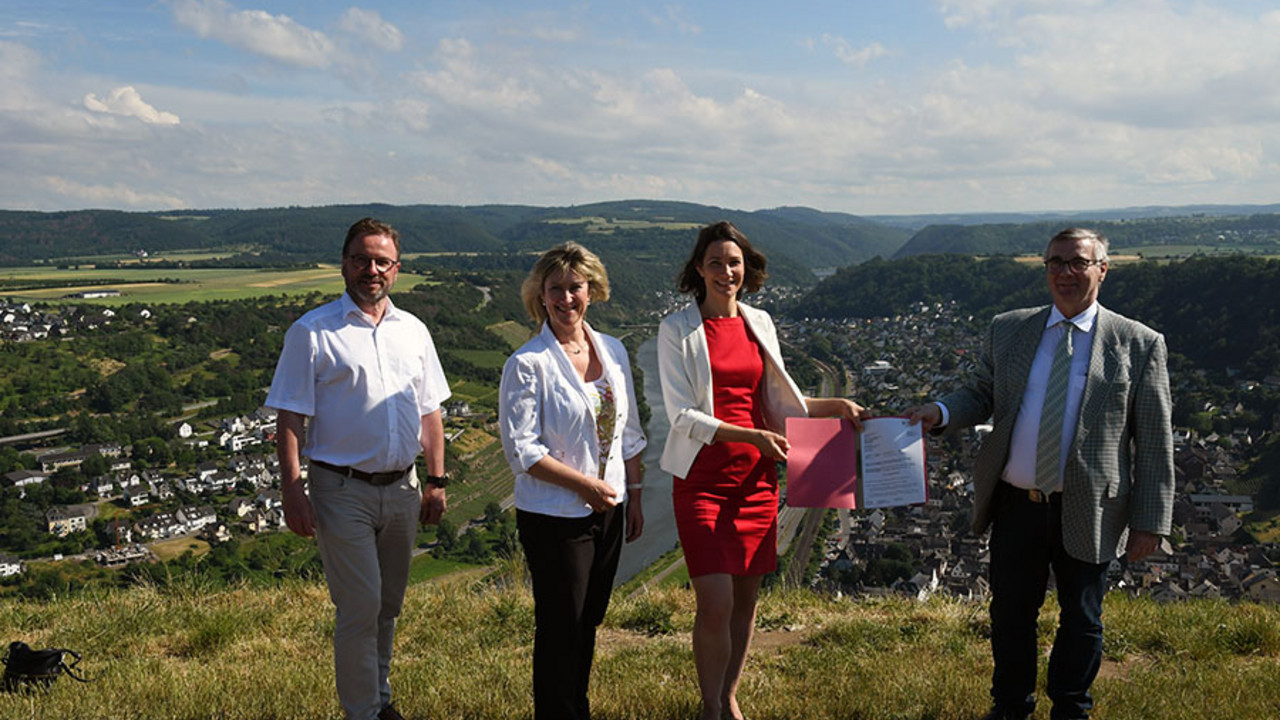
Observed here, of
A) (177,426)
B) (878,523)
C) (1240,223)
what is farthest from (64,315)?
(1240,223)

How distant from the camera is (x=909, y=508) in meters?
21.5

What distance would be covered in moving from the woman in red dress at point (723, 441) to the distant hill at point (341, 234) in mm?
97925

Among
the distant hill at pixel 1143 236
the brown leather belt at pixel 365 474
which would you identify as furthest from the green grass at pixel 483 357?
the distant hill at pixel 1143 236

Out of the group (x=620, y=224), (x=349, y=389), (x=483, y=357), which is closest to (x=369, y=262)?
(x=349, y=389)

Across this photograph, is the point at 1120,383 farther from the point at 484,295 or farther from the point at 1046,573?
the point at 484,295

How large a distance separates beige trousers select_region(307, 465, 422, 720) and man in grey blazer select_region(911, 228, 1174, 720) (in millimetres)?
2289

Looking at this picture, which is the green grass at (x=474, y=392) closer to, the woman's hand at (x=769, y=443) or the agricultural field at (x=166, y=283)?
the agricultural field at (x=166, y=283)

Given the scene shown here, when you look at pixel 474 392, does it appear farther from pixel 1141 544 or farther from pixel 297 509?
pixel 1141 544

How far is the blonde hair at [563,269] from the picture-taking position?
2861 millimetres

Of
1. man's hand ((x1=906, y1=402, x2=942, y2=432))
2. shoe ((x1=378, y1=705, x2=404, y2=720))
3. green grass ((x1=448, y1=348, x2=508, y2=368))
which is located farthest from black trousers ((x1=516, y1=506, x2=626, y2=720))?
green grass ((x1=448, y1=348, x2=508, y2=368))

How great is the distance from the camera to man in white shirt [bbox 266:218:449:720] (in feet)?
9.22

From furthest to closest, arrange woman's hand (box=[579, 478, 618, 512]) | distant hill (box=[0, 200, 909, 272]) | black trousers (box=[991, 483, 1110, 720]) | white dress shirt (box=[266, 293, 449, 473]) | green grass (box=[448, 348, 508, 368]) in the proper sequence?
1. distant hill (box=[0, 200, 909, 272])
2. green grass (box=[448, 348, 508, 368])
3. black trousers (box=[991, 483, 1110, 720])
4. white dress shirt (box=[266, 293, 449, 473])
5. woman's hand (box=[579, 478, 618, 512])

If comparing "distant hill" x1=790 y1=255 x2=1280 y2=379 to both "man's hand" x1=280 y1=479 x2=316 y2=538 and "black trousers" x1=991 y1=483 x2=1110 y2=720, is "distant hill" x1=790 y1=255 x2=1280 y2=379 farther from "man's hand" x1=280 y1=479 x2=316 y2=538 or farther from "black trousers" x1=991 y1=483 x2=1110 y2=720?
"man's hand" x1=280 y1=479 x2=316 y2=538

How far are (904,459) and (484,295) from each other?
76393 mm
